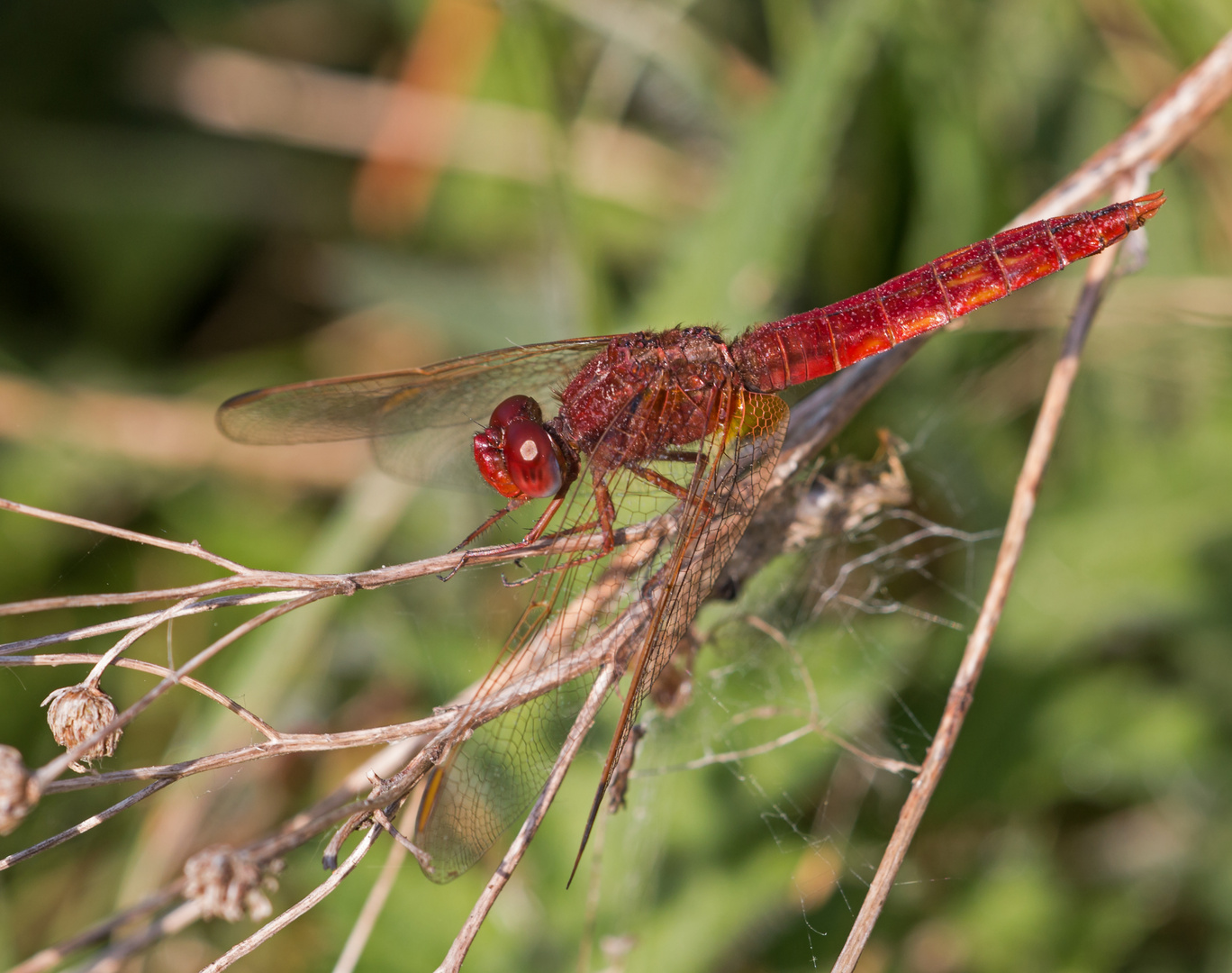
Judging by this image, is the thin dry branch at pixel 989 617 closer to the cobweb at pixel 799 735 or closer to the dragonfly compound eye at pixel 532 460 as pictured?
the cobweb at pixel 799 735

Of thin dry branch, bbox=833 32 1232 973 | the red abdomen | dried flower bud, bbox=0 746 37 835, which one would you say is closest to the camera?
dried flower bud, bbox=0 746 37 835

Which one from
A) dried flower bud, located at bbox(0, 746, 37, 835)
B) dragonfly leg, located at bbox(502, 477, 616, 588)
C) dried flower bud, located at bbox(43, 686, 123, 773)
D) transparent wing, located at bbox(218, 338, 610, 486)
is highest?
transparent wing, located at bbox(218, 338, 610, 486)

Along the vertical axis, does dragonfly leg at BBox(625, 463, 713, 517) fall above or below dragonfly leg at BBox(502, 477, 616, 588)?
above

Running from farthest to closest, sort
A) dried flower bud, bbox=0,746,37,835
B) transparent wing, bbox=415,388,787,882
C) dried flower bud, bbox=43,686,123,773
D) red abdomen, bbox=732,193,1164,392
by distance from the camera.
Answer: red abdomen, bbox=732,193,1164,392
transparent wing, bbox=415,388,787,882
dried flower bud, bbox=43,686,123,773
dried flower bud, bbox=0,746,37,835

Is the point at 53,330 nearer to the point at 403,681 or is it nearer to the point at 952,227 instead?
Answer: the point at 403,681

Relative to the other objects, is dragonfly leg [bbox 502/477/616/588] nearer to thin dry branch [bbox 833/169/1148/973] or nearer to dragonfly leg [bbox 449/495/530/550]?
dragonfly leg [bbox 449/495/530/550]

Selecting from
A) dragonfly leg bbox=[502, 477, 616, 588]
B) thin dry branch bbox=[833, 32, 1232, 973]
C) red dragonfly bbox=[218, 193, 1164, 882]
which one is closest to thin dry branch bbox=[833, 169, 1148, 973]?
thin dry branch bbox=[833, 32, 1232, 973]
